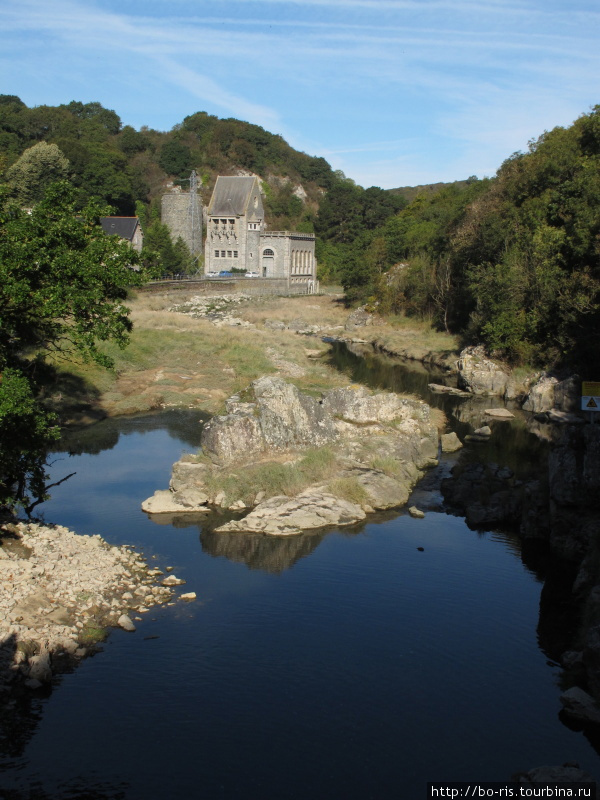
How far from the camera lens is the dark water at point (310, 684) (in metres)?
11.9

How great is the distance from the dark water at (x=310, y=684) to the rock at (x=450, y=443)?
9492mm

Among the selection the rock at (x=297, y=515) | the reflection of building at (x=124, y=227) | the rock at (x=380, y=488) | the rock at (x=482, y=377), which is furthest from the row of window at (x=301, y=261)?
the rock at (x=297, y=515)

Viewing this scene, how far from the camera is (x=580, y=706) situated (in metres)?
13.5

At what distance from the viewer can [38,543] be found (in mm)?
18516

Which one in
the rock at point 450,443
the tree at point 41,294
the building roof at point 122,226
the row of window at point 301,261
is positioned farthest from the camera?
the row of window at point 301,261

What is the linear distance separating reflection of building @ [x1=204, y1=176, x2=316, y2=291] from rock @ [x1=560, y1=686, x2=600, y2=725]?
88.2 meters

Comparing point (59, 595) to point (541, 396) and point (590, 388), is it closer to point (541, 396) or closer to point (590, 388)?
point (590, 388)

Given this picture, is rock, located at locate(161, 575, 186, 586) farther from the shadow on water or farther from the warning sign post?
the shadow on water

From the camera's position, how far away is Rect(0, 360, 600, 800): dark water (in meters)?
11.9

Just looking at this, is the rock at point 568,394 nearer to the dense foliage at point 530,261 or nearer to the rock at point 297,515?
the dense foliage at point 530,261

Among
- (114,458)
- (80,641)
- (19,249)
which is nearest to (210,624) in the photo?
(80,641)

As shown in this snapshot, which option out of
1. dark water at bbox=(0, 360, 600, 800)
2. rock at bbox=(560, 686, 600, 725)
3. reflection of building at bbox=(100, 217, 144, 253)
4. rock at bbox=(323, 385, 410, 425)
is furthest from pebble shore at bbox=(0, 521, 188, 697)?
reflection of building at bbox=(100, 217, 144, 253)

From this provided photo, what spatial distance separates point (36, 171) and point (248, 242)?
28972 mm

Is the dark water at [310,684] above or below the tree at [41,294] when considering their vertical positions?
below
